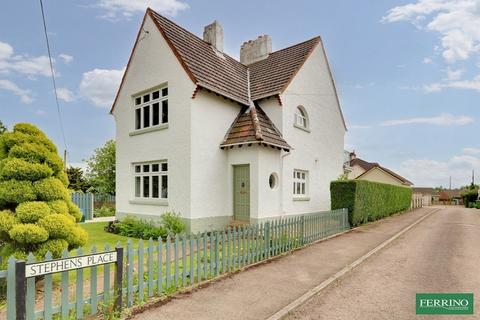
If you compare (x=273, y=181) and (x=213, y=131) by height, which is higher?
(x=213, y=131)

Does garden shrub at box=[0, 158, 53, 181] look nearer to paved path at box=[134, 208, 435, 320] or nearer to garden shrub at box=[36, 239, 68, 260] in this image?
garden shrub at box=[36, 239, 68, 260]

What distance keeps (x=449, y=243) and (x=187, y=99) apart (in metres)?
11.9

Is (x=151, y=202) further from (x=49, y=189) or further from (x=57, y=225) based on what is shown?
(x=57, y=225)

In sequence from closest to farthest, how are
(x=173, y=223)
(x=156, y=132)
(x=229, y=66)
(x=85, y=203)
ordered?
(x=173, y=223), (x=156, y=132), (x=229, y=66), (x=85, y=203)

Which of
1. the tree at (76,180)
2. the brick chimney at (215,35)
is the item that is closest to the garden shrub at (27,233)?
the brick chimney at (215,35)

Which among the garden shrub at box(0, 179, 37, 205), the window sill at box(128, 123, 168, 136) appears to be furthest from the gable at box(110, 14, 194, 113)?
the garden shrub at box(0, 179, 37, 205)

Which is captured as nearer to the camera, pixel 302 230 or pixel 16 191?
pixel 16 191

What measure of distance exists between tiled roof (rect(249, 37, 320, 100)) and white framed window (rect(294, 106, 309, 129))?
1.90m

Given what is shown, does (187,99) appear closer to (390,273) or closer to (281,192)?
(281,192)

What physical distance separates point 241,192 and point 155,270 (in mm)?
6626

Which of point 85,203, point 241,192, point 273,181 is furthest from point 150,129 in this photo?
A: point 85,203

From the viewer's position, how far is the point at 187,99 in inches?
473

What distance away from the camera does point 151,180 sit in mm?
13992

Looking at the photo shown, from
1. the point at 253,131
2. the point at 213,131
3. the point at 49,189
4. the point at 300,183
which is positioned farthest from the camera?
the point at 300,183
